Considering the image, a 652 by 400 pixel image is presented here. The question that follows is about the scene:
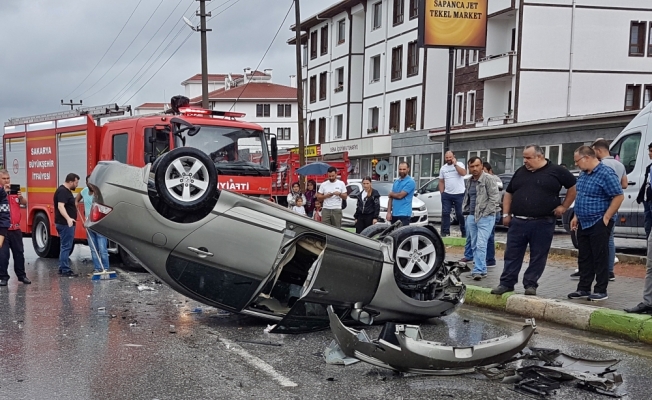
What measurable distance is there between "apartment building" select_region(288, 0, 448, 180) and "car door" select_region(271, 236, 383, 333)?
82.5ft

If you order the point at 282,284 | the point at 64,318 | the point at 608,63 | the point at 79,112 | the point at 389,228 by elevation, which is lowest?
the point at 64,318

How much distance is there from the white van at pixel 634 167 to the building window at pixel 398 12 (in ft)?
89.7

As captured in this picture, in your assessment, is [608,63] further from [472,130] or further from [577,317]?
[577,317]

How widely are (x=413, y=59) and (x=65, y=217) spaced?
2863 centimetres

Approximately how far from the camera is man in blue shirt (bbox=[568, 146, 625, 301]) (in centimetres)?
752

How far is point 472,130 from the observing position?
2998 cm

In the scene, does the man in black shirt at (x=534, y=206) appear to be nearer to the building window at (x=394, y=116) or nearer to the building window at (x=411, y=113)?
the building window at (x=411, y=113)

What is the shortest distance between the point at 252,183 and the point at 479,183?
159 inches

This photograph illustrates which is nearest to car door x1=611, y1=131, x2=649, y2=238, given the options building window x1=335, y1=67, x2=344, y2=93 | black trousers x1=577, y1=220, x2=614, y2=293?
black trousers x1=577, y1=220, x2=614, y2=293

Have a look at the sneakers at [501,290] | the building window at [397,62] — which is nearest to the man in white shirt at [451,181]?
the sneakers at [501,290]

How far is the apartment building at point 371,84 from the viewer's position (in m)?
35.6

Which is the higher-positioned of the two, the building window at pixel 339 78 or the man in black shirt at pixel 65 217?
the building window at pixel 339 78

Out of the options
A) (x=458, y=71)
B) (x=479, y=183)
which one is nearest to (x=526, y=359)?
(x=479, y=183)

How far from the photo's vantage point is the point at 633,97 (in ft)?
101
